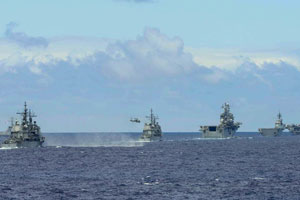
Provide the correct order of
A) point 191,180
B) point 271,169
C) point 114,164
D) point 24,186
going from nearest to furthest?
1. point 24,186
2. point 191,180
3. point 271,169
4. point 114,164

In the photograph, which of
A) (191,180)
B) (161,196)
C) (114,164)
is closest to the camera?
(161,196)

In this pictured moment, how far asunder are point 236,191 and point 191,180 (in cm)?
1636

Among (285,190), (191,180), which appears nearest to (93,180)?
(191,180)

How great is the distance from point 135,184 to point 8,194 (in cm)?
1961

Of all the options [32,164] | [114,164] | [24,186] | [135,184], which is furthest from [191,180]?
[32,164]

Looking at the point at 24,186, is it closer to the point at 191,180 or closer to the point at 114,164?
the point at 191,180

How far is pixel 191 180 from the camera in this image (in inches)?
4190

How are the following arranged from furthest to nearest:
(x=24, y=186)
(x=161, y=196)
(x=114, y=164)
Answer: (x=114, y=164) < (x=24, y=186) < (x=161, y=196)

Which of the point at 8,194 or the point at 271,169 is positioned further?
the point at 271,169

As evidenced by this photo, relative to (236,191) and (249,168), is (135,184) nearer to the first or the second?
(236,191)

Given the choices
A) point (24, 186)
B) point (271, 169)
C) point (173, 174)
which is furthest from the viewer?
point (271, 169)

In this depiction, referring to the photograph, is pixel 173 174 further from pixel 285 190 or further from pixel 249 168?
A: pixel 285 190

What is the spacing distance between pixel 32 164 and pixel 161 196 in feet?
215

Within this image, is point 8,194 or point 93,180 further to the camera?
point 93,180
